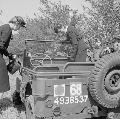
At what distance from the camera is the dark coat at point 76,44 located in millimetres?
6352

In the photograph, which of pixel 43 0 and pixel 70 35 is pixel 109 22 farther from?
pixel 43 0

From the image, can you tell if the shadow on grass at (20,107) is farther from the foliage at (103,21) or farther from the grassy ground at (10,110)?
the foliage at (103,21)

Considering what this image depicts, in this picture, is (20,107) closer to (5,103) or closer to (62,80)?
(5,103)

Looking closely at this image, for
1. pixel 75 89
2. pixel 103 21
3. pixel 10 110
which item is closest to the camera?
pixel 75 89

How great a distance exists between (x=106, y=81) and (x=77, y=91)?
19.4 inches

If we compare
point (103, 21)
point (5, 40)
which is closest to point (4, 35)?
point (5, 40)

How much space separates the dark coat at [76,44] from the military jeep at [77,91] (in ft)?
5.96

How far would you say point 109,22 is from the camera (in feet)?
33.5

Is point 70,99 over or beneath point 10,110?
over

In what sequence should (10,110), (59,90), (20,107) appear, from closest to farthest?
(59,90) → (10,110) → (20,107)

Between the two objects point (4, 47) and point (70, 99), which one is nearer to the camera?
point (70, 99)

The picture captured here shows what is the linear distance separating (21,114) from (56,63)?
1.53m

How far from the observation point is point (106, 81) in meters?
4.33

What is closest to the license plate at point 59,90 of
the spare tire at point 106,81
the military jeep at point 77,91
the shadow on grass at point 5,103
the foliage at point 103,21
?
the military jeep at point 77,91
